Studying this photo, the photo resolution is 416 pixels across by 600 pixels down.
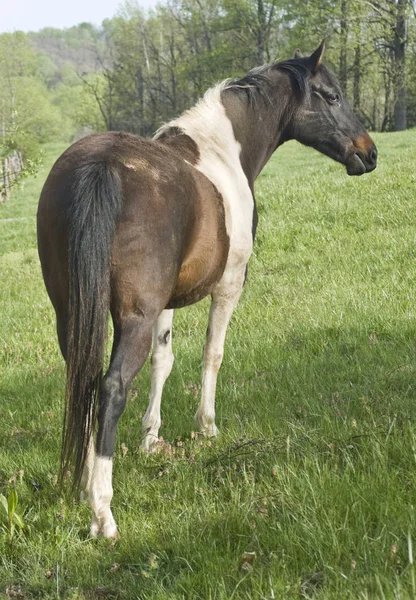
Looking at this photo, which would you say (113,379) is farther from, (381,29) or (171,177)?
(381,29)

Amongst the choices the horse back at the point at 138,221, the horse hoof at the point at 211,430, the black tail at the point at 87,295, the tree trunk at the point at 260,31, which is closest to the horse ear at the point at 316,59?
the horse back at the point at 138,221

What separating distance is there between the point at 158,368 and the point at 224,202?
1.31 m

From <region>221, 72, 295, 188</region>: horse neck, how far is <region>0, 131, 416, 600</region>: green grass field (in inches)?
68.2

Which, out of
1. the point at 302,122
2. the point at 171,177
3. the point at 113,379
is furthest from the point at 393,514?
the point at 302,122

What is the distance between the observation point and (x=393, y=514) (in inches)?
102

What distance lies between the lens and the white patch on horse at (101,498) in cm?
301

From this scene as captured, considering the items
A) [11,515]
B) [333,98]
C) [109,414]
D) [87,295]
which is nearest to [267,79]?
[333,98]

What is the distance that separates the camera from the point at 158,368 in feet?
14.9

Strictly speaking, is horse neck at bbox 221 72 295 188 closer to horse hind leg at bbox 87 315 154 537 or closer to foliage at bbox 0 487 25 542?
horse hind leg at bbox 87 315 154 537

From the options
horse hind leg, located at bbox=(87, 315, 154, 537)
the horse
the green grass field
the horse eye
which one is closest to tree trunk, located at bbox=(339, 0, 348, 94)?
the green grass field

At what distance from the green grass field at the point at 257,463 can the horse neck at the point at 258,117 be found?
1.73m

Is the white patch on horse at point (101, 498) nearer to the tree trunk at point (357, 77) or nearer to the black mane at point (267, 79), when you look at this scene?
the black mane at point (267, 79)

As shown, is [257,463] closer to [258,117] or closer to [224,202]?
[224,202]

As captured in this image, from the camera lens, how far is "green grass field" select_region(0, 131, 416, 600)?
245 centimetres
